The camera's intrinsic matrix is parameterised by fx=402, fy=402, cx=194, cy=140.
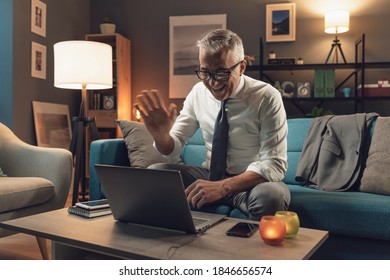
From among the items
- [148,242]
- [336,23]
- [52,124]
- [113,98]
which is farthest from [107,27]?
[148,242]

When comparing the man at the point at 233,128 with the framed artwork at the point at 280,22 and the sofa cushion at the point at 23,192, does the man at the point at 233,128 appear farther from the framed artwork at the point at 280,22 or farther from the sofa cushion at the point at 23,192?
the framed artwork at the point at 280,22

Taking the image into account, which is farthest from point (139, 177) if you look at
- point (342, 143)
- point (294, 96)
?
point (294, 96)

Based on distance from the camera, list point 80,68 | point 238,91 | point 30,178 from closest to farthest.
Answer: point 238,91, point 30,178, point 80,68

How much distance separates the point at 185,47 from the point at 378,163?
9.70 feet

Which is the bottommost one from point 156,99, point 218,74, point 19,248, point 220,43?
point 19,248

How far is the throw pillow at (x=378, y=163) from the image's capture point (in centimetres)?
183

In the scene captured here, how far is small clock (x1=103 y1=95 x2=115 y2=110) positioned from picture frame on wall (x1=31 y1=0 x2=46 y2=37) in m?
0.88

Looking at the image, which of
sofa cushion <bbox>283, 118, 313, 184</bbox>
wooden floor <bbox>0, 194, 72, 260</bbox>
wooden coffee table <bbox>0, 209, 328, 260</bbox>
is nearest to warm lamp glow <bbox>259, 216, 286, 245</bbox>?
wooden coffee table <bbox>0, 209, 328, 260</bbox>

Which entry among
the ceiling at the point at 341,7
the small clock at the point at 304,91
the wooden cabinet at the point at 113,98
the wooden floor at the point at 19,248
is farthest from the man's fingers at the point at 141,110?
the ceiling at the point at 341,7

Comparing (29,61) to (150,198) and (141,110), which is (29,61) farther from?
(150,198)

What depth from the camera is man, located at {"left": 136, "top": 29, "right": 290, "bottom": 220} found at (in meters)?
1.43

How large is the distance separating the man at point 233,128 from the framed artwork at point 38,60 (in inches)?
85.9

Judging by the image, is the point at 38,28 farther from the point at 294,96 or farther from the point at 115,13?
the point at 294,96

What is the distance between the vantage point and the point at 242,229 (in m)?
1.12
